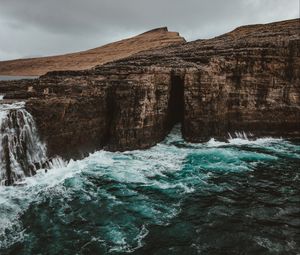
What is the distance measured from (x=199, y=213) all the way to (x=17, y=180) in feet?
36.9

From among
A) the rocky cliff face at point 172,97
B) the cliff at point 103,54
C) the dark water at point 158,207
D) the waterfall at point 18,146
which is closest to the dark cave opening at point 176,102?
the rocky cliff face at point 172,97

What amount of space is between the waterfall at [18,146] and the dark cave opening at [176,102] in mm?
14420

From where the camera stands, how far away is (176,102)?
1335 inches

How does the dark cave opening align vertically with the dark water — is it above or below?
above

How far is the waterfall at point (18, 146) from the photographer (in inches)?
810

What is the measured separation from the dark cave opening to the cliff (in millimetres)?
51981

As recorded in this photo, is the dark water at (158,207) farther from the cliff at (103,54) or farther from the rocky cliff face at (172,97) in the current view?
the cliff at (103,54)

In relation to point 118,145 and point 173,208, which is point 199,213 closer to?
point 173,208

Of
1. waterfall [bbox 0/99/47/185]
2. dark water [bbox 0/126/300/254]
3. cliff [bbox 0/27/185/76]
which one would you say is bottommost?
dark water [bbox 0/126/300/254]

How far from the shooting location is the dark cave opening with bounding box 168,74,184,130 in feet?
108

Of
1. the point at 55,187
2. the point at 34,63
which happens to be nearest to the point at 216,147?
the point at 55,187

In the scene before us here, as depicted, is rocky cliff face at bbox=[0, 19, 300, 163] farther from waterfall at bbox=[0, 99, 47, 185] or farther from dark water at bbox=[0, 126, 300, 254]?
dark water at bbox=[0, 126, 300, 254]

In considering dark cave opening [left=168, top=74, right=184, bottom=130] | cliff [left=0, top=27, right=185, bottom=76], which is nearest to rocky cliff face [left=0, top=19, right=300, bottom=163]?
dark cave opening [left=168, top=74, right=184, bottom=130]

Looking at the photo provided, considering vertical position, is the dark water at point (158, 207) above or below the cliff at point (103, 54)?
below
